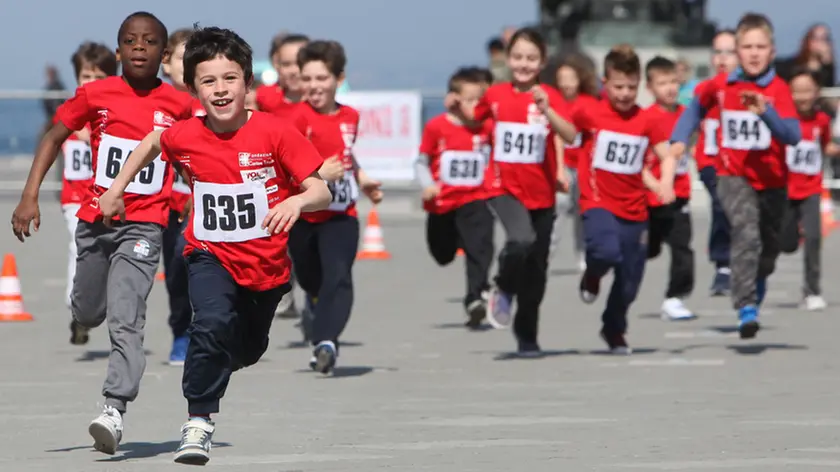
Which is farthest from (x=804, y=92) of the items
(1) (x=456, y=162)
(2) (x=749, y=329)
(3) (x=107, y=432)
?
(3) (x=107, y=432)

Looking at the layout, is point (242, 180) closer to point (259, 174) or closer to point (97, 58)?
point (259, 174)

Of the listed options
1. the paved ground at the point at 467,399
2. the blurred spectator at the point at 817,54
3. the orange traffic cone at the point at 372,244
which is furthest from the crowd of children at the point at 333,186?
the blurred spectator at the point at 817,54

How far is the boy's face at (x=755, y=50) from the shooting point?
492 inches

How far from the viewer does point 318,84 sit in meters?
11.7

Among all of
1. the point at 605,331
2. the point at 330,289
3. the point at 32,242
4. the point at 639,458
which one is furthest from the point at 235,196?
the point at 32,242

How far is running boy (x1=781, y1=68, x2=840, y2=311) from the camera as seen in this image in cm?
1573

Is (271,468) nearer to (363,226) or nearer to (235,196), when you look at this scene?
(235,196)

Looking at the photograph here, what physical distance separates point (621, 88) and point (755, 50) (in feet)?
2.77

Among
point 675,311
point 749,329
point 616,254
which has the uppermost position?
point 616,254

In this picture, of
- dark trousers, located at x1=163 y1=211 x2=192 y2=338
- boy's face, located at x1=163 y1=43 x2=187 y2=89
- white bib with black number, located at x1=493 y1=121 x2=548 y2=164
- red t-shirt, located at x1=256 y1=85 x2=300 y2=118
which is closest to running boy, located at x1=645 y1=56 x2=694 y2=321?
white bib with black number, located at x1=493 y1=121 x2=548 y2=164

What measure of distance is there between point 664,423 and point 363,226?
57.9ft

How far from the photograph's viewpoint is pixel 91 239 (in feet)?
29.2

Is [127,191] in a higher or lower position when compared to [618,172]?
higher

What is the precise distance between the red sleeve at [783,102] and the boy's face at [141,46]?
15.1 feet
